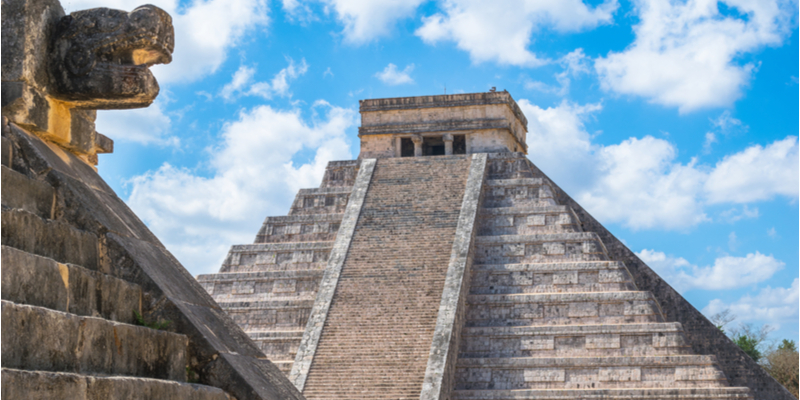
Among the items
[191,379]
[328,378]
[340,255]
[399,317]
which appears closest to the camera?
[191,379]

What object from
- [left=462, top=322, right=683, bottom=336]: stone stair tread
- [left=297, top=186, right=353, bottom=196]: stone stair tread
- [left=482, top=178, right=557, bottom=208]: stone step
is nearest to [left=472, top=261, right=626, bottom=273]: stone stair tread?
[left=462, top=322, right=683, bottom=336]: stone stair tread

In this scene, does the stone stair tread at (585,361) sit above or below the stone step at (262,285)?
below

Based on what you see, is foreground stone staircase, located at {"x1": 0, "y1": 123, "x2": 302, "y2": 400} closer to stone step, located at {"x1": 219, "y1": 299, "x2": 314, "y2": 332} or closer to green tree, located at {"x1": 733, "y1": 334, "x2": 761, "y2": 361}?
stone step, located at {"x1": 219, "y1": 299, "x2": 314, "y2": 332}

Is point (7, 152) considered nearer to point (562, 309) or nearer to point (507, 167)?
point (562, 309)

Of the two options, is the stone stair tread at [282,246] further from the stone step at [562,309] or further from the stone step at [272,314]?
the stone step at [562,309]

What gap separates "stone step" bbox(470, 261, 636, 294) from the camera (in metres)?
17.0

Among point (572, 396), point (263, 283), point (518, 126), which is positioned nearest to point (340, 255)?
point (263, 283)

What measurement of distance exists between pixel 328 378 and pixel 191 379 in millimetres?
10836

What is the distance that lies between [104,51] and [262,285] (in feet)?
45.4

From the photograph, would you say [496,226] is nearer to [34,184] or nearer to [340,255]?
[340,255]

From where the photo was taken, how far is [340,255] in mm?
17922

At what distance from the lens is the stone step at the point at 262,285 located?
17.9 meters

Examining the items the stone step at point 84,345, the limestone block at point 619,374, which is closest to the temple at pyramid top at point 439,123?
the limestone block at point 619,374

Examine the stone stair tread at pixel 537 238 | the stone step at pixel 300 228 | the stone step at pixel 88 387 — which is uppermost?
the stone step at pixel 300 228
